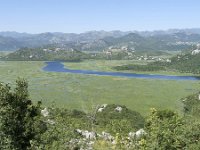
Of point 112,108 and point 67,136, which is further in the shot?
point 112,108

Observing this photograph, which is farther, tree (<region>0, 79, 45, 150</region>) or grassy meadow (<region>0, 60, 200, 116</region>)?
grassy meadow (<region>0, 60, 200, 116</region>)

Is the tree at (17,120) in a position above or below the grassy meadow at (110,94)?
above

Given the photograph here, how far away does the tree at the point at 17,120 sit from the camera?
41.6 metres

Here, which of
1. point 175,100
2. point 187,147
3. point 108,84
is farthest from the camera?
point 108,84

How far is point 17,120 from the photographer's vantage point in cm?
4338

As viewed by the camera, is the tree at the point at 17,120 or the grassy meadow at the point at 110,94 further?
the grassy meadow at the point at 110,94

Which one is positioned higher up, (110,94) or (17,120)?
(17,120)

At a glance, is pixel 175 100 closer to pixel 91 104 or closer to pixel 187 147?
pixel 91 104

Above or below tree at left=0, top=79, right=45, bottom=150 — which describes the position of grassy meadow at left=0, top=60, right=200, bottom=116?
below

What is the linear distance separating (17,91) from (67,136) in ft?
30.5

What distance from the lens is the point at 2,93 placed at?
43.5 m

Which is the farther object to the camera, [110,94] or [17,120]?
[110,94]

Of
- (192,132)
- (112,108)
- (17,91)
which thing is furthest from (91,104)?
(17,91)

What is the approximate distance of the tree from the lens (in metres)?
41.6
